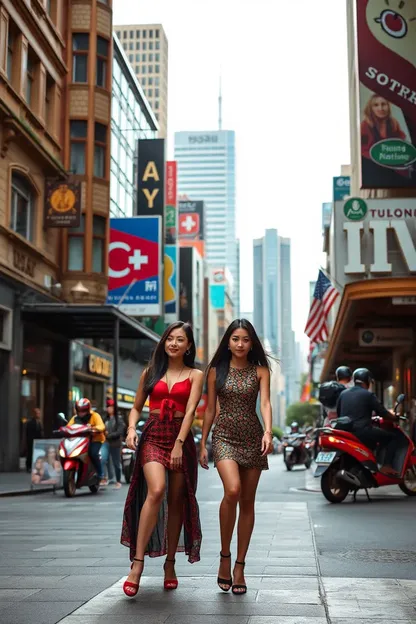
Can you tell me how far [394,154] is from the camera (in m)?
25.8

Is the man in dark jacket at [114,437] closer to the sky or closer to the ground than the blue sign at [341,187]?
closer to the ground

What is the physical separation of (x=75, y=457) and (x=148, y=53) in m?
139

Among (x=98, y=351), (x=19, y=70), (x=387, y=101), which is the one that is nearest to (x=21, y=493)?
(x=19, y=70)

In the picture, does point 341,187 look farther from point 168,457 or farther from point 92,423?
point 168,457

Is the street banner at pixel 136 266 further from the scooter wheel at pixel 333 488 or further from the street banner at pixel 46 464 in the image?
the scooter wheel at pixel 333 488

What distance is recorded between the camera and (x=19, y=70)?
25172mm

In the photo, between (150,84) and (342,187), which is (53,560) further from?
(150,84)

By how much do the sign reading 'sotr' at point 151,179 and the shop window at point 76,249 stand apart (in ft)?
45.9

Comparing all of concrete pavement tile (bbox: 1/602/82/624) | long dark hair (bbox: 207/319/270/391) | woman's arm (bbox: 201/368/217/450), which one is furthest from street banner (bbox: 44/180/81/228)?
concrete pavement tile (bbox: 1/602/82/624)

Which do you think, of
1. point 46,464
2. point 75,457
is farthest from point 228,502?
point 46,464

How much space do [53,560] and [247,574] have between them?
5.70ft

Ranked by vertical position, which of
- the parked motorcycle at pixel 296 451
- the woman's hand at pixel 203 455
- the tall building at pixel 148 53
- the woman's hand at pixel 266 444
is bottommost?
the parked motorcycle at pixel 296 451

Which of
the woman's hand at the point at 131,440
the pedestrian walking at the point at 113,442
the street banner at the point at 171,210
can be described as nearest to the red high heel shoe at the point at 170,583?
the woman's hand at the point at 131,440

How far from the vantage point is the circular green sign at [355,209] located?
85.3 ft
